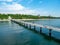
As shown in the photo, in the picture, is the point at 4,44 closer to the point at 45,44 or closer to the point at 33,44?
the point at 33,44

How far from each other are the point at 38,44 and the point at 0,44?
23.4 feet

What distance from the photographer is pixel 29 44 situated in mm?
24406

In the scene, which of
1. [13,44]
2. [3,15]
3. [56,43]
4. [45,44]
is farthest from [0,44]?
[3,15]

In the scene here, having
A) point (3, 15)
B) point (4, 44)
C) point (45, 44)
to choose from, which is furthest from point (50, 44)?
point (3, 15)

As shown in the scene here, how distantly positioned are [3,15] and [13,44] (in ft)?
588

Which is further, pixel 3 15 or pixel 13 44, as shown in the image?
pixel 3 15

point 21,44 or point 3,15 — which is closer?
point 21,44

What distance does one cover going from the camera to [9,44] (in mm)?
24047

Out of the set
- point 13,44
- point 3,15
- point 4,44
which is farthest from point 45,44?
point 3,15

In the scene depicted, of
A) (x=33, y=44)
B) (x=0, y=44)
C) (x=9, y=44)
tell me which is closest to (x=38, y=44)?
(x=33, y=44)

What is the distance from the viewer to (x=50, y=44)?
2491 centimetres

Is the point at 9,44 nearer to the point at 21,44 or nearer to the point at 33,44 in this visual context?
the point at 21,44

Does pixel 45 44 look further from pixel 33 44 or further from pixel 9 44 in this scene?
pixel 9 44

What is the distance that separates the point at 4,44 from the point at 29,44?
15.3 ft
